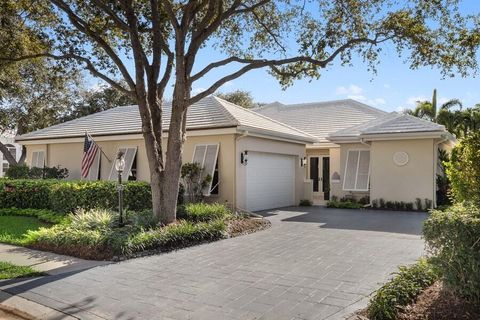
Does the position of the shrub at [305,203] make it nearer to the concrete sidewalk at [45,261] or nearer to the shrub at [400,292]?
the concrete sidewalk at [45,261]

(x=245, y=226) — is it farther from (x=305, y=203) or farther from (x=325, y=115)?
(x=325, y=115)

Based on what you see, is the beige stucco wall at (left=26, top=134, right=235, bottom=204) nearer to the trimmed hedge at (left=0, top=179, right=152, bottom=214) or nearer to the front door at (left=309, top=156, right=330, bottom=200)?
the trimmed hedge at (left=0, top=179, right=152, bottom=214)

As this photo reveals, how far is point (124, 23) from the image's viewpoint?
446 inches

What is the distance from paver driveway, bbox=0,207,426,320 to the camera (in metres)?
5.45

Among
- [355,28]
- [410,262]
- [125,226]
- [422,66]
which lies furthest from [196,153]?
[410,262]

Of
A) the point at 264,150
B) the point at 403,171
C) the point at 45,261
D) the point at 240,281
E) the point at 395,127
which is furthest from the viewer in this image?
the point at 395,127

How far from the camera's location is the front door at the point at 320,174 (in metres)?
22.4

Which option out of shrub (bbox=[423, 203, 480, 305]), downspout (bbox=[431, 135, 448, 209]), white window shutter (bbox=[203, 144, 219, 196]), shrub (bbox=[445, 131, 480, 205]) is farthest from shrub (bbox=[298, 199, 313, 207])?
shrub (bbox=[423, 203, 480, 305])

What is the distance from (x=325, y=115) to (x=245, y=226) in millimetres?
14311

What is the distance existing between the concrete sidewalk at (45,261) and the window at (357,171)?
42.4 feet

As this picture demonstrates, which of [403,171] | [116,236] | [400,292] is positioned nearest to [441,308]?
[400,292]

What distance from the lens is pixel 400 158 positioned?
57.4ft

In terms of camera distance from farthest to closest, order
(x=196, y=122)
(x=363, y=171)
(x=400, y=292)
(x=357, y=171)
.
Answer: (x=357, y=171) < (x=363, y=171) < (x=196, y=122) < (x=400, y=292)

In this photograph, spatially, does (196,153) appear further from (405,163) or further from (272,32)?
(405,163)
